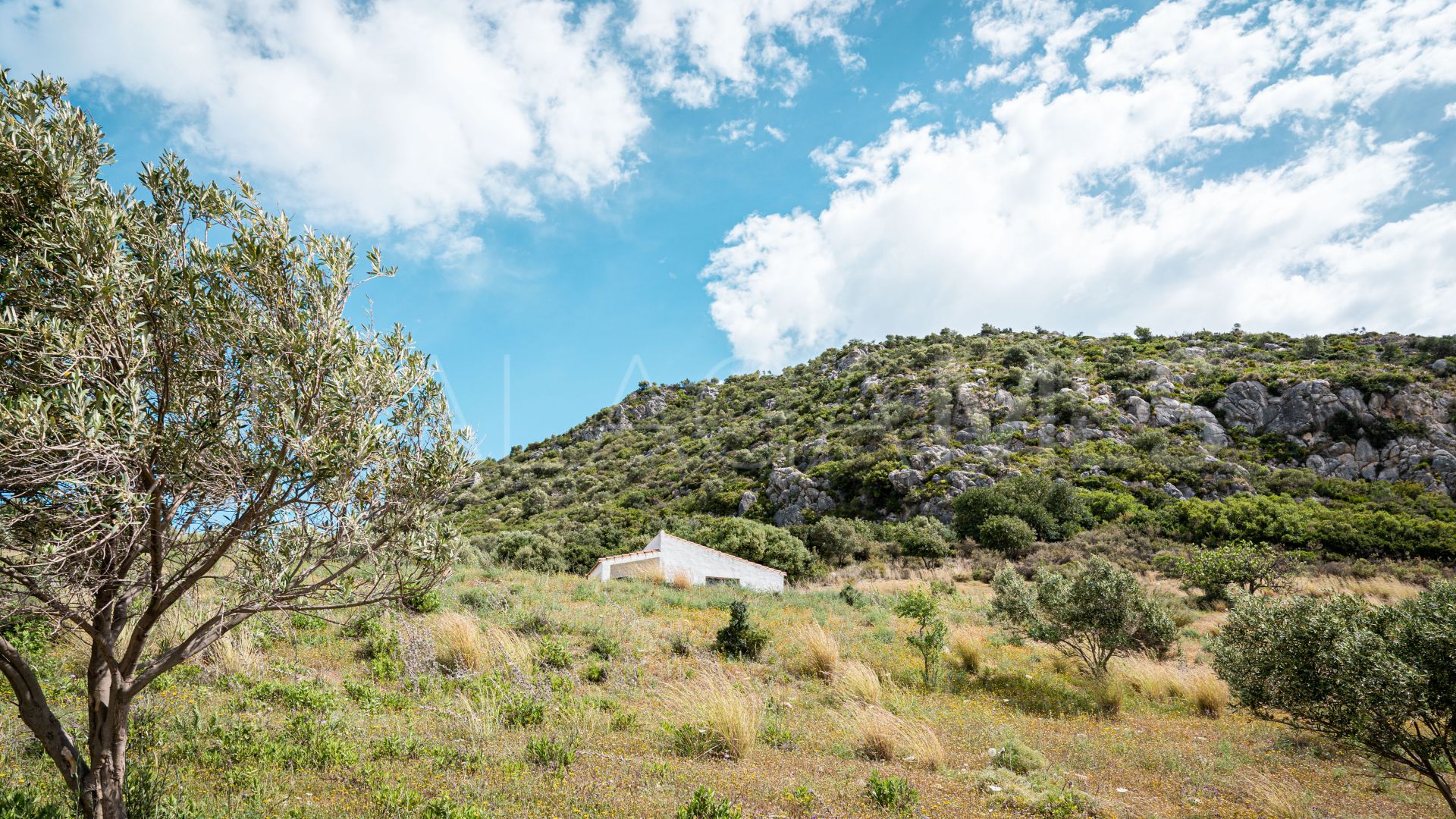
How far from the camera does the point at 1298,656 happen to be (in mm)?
8859

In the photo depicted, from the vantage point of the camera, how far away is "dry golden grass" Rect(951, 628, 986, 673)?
1551 cm

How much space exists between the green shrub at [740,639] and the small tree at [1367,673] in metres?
9.24

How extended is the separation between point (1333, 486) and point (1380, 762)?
43.3 m

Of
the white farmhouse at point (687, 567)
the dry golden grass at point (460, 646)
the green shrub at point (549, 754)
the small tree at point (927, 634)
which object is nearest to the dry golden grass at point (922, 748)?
the green shrub at point (549, 754)

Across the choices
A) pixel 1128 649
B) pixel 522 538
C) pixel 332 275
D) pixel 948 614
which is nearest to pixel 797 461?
pixel 522 538

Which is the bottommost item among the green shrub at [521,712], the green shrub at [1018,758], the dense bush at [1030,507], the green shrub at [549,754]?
the green shrub at [1018,758]

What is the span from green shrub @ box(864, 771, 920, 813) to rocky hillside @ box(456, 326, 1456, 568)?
2516 cm

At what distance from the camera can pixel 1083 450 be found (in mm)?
51344

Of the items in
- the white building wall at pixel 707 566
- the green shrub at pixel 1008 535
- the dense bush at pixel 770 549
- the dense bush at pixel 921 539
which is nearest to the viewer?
the white building wall at pixel 707 566

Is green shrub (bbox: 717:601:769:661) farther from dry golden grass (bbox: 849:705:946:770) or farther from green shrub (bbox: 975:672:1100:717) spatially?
dry golden grass (bbox: 849:705:946:770)

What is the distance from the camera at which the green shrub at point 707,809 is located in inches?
231

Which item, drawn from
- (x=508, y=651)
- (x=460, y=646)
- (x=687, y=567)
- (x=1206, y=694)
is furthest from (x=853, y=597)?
(x=460, y=646)

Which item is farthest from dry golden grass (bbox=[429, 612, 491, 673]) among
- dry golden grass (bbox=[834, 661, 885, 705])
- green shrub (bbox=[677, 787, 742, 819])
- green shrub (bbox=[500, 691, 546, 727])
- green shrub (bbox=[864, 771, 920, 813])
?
green shrub (bbox=[864, 771, 920, 813])

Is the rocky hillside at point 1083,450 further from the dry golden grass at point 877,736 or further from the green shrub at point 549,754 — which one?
the dry golden grass at point 877,736
